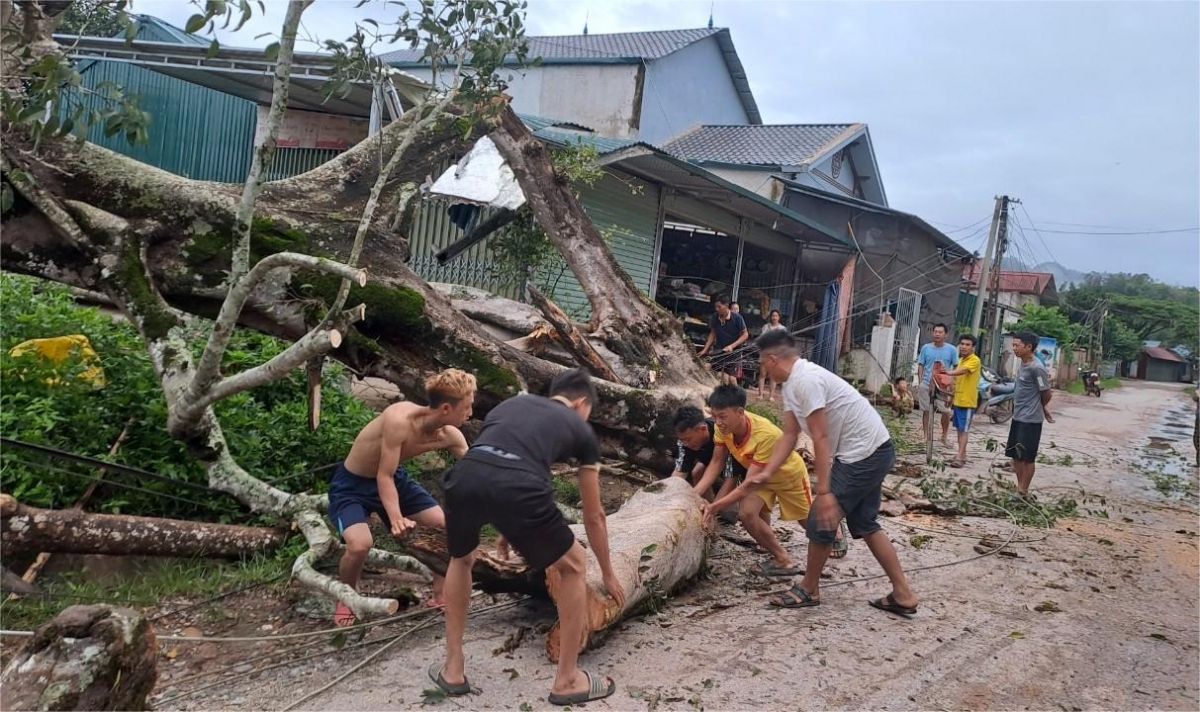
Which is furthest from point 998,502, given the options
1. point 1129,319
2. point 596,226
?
point 1129,319

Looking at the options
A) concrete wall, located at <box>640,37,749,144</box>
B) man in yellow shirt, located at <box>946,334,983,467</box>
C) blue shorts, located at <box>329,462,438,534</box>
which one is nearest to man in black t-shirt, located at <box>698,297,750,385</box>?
man in yellow shirt, located at <box>946,334,983,467</box>

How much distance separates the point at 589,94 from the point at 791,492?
16.2 meters

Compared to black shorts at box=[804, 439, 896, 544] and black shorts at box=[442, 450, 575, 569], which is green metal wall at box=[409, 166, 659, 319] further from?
black shorts at box=[442, 450, 575, 569]

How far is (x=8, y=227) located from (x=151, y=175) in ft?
2.85

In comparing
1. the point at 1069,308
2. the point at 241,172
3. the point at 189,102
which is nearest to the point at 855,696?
the point at 241,172

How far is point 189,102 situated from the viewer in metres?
14.3

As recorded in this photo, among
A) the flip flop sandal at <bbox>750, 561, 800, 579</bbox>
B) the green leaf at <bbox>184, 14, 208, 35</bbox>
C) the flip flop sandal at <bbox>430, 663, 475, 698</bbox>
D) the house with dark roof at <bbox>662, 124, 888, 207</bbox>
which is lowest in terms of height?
the flip flop sandal at <bbox>430, 663, 475, 698</bbox>

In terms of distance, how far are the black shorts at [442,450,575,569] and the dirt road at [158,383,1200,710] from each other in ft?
2.16

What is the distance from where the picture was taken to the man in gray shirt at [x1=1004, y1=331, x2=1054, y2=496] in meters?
7.62

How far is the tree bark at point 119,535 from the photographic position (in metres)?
4.14

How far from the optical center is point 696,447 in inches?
221

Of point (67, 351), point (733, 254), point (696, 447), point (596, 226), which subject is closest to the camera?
point (696, 447)

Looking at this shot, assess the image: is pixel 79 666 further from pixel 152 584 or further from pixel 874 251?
pixel 874 251

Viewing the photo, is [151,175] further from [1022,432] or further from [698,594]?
[1022,432]
